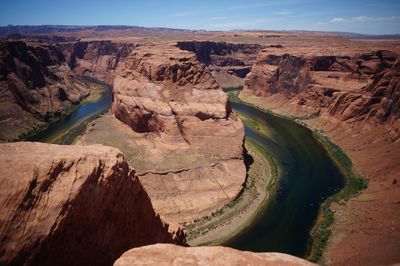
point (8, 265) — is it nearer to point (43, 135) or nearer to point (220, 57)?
point (43, 135)

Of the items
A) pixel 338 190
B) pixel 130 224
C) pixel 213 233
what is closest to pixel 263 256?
pixel 130 224

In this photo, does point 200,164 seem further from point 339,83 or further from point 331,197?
point 339,83

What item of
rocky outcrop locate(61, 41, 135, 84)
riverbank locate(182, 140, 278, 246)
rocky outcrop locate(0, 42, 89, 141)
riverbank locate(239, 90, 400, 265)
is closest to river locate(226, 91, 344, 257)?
riverbank locate(182, 140, 278, 246)

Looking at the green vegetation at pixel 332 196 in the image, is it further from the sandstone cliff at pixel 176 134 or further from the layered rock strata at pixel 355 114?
the sandstone cliff at pixel 176 134

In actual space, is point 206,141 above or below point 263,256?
below

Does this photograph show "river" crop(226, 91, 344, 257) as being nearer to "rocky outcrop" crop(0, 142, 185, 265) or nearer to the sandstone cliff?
the sandstone cliff

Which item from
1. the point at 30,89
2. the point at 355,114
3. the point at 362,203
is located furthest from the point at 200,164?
the point at 30,89
